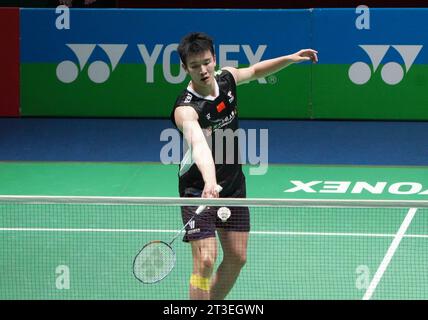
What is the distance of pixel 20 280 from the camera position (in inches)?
277

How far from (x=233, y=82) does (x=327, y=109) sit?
6.88 metres

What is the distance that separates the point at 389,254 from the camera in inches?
316

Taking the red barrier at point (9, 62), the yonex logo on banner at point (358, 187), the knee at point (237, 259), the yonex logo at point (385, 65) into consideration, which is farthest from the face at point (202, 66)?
the red barrier at point (9, 62)

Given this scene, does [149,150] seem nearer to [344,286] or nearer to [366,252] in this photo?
[366,252]

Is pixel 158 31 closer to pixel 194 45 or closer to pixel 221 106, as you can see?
pixel 221 106

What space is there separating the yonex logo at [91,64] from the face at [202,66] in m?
7.26

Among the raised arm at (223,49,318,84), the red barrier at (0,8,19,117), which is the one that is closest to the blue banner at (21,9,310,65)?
the red barrier at (0,8,19,117)

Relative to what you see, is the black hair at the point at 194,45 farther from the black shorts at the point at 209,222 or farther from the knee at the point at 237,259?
the knee at the point at 237,259

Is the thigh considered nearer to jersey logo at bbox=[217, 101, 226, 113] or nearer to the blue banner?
jersey logo at bbox=[217, 101, 226, 113]

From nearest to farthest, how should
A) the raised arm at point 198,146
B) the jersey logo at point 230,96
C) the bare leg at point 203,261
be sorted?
the raised arm at point 198,146, the bare leg at point 203,261, the jersey logo at point 230,96

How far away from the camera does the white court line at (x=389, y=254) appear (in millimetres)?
6951

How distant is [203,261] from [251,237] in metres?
2.45

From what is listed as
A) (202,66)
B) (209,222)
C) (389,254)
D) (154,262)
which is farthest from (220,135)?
(389,254)
